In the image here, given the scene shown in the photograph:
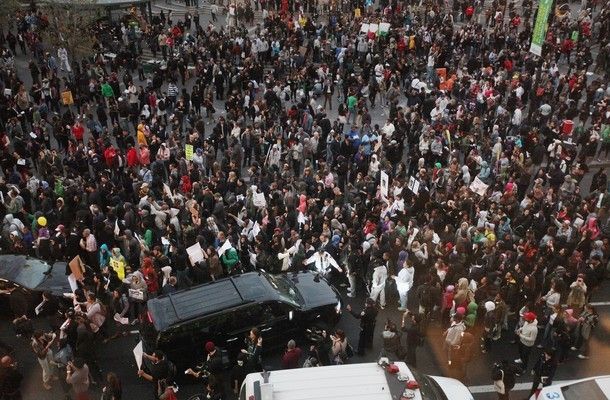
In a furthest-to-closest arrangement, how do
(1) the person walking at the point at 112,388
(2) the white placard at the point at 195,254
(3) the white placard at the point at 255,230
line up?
(3) the white placard at the point at 255,230 < (2) the white placard at the point at 195,254 < (1) the person walking at the point at 112,388

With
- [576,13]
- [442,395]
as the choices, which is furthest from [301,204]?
[576,13]

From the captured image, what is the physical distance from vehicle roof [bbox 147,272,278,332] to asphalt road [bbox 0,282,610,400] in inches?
49.1

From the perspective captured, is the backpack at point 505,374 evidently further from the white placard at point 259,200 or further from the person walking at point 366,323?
the white placard at point 259,200

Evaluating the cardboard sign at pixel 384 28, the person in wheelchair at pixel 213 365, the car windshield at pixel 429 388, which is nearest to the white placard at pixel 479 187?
the car windshield at pixel 429 388

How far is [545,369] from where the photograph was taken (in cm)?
1074

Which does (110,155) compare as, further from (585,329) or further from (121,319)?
(585,329)

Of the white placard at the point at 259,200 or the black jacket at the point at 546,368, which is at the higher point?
the white placard at the point at 259,200

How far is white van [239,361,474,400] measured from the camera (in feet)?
22.8

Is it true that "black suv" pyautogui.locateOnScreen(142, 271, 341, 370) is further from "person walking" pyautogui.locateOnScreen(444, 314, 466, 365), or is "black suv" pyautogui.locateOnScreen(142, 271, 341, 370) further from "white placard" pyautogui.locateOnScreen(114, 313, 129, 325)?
"person walking" pyautogui.locateOnScreen(444, 314, 466, 365)

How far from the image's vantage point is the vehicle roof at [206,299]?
1090 cm

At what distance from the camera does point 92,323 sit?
11336mm

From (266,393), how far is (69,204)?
33.9ft

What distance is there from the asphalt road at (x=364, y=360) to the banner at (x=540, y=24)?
1218cm

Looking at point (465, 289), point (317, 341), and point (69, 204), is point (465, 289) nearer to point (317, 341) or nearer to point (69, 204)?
point (317, 341)
